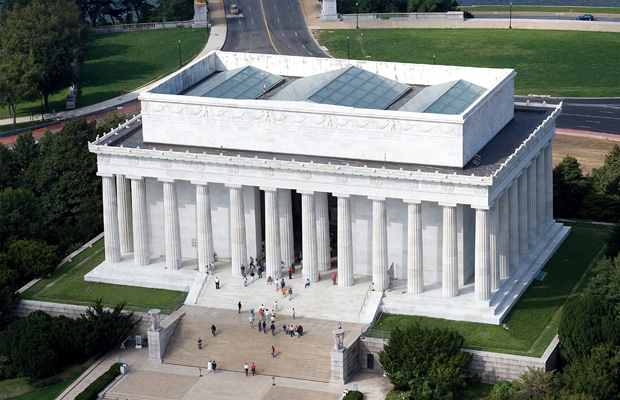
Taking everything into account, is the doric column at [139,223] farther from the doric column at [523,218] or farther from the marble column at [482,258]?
the doric column at [523,218]

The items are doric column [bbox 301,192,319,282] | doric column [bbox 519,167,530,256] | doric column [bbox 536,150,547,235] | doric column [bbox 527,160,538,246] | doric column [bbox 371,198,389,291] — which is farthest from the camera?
doric column [bbox 536,150,547,235]

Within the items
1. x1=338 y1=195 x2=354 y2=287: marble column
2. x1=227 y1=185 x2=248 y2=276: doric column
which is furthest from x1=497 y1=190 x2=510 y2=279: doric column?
x1=227 y1=185 x2=248 y2=276: doric column

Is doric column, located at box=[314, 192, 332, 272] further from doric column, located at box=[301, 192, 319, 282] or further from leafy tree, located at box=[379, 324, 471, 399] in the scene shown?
leafy tree, located at box=[379, 324, 471, 399]

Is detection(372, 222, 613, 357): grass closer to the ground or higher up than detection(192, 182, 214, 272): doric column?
closer to the ground

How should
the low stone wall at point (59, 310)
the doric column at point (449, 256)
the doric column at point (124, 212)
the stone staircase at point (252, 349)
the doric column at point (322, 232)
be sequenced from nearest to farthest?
the stone staircase at point (252, 349), the doric column at point (449, 256), the low stone wall at point (59, 310), the doric column at point (322, 232), the doric column at point (124, 212)

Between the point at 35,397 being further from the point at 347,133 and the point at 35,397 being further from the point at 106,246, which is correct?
the point at 347,133

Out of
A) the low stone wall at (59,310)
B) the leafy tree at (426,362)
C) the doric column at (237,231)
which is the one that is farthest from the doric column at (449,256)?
the low stone wall at (59,310)

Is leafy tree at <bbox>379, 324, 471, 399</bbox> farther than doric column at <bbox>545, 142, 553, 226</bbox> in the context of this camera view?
No

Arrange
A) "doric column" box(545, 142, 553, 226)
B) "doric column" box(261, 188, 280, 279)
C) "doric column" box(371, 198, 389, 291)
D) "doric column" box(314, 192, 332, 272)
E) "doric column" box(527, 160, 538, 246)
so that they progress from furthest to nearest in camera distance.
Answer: "doric column" box(545, 142, 553, 226), "doric column" box(527, 160, 538, 246), "doric column" box(261, 188, 280, 279), "doric column" box(314, 192, 332, 272), "doric column" box(371, 198, 389, 291)
